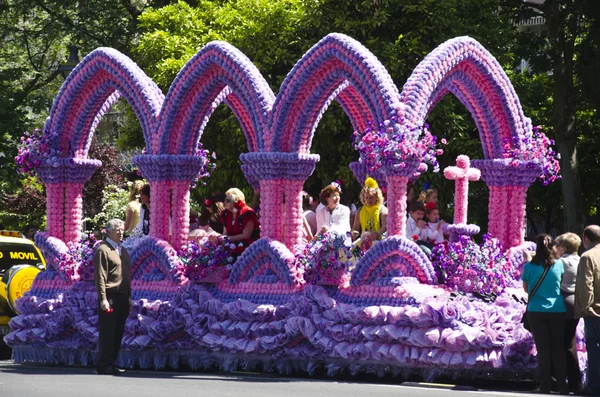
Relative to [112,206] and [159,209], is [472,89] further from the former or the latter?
[112,206]

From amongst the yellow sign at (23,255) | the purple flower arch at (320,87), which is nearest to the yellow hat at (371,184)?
the purple flower arch at (320,87)

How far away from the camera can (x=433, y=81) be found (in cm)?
1409

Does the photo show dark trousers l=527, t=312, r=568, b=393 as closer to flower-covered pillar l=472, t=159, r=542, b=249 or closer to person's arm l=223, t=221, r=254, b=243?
flower-covered pillar l=472, t=159, r=542, b=249

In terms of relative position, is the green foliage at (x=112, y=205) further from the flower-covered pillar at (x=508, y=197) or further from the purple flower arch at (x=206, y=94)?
the flower-covered pillar at (x=508, y=197)

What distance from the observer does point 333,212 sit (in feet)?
50.9

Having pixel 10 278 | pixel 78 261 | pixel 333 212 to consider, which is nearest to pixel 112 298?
pixel 78 261

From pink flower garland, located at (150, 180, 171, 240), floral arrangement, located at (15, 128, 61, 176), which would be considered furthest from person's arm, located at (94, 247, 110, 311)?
floral arrangement, located at (15, 128, 61, 176)

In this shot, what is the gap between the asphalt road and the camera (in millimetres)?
12305

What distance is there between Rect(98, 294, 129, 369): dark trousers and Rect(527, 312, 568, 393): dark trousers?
174 inches

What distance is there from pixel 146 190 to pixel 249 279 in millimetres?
2462

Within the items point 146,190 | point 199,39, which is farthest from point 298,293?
point 199,39

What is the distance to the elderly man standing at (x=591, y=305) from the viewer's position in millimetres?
12727

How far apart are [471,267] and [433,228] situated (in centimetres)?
156

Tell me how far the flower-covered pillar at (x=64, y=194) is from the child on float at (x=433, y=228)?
4.22 m
